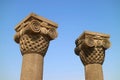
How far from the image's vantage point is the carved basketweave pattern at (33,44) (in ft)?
25.6

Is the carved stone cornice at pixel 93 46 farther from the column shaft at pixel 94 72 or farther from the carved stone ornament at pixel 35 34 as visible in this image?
the carved stone ornament at pixel 35 34

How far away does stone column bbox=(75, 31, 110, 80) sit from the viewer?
31.8 feet

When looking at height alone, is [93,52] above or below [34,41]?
below

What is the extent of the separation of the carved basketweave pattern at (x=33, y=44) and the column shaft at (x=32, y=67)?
0.18 m

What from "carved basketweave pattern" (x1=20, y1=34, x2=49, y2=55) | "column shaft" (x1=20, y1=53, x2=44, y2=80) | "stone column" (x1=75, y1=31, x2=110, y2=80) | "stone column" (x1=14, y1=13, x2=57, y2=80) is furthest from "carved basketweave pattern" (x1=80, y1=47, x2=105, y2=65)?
"column shaft" (x1=20, y1=53, x2=44, y2=80)

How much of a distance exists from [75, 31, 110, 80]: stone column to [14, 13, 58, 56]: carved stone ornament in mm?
2166

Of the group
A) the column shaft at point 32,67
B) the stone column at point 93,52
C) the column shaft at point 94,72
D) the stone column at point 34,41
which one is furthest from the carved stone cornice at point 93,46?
the column shaft at point 32,67

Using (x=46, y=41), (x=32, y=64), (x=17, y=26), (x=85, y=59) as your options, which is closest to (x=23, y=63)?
(x=32, y=64)

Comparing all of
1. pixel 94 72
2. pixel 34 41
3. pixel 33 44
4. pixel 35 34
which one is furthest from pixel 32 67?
pixel 94 72

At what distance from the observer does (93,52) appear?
976 centimetres

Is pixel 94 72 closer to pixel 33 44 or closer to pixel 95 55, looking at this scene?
pixel 95 55

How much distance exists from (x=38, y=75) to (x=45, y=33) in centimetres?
159

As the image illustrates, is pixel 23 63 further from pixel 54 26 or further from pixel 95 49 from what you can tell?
pixel 95 49

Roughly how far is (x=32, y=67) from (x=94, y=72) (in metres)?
3.39
